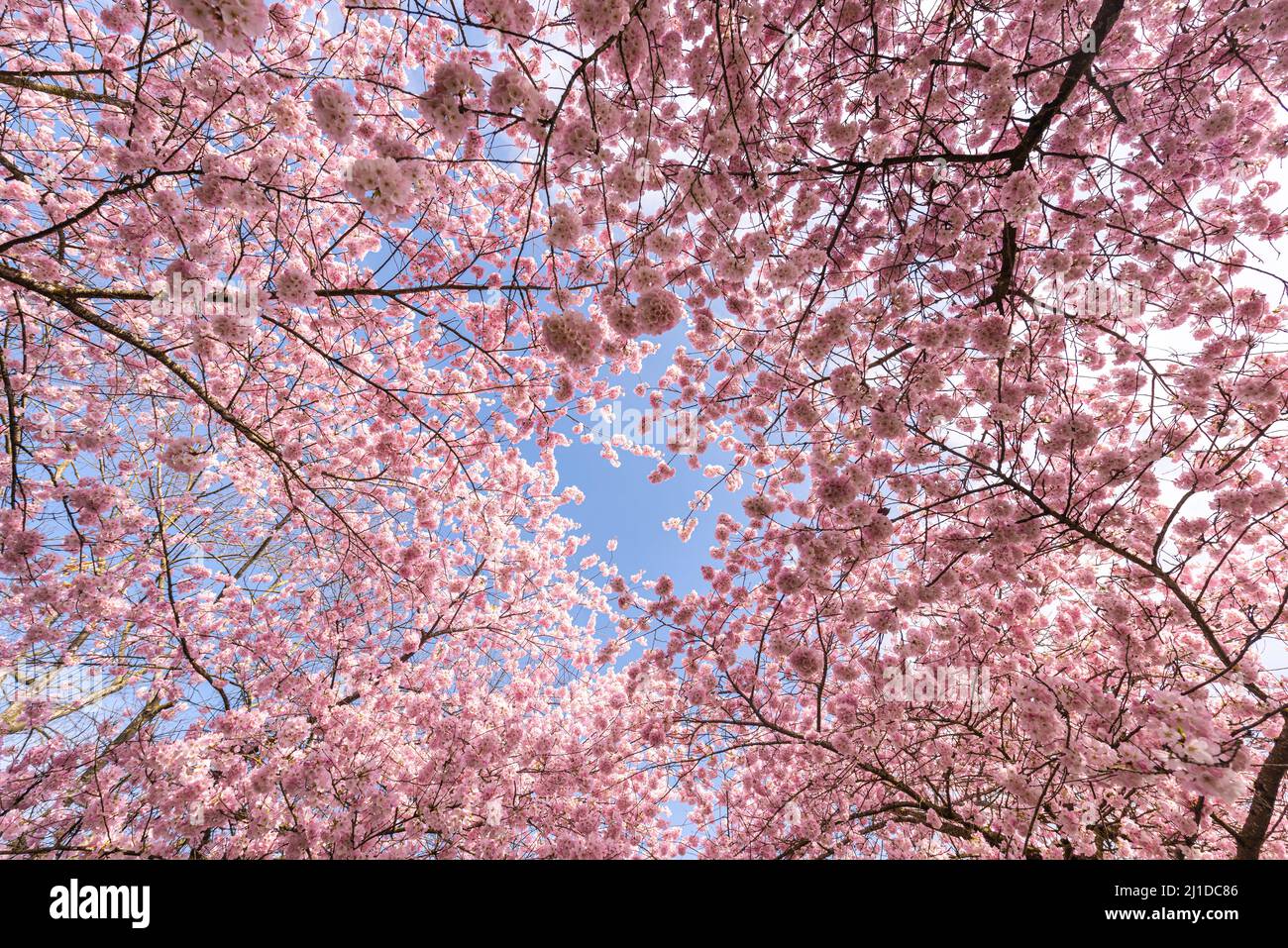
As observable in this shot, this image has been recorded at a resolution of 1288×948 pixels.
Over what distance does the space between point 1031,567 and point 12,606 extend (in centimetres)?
950

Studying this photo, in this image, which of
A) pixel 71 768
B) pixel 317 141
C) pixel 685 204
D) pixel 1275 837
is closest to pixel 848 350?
pixel 685 204

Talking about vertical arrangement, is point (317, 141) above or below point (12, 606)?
above

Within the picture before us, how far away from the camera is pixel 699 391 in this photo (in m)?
4.94

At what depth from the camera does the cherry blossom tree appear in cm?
298

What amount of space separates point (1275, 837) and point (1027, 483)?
421 cm

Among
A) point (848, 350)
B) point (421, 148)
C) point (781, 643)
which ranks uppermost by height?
point (421, 148)

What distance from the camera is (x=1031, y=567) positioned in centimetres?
445

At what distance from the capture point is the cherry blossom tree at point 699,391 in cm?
298
